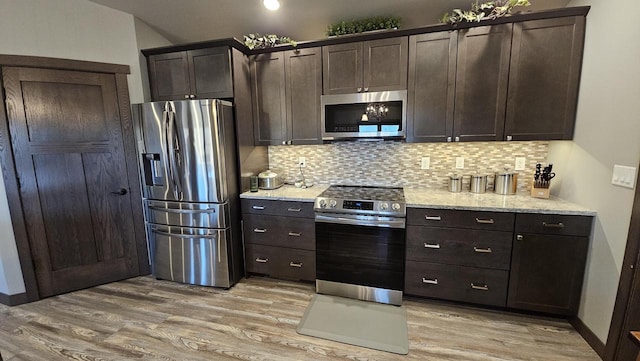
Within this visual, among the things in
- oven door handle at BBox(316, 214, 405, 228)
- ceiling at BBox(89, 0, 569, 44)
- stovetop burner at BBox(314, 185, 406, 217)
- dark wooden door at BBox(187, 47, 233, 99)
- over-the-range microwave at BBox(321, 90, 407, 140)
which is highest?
ceiling at BBox(89, 0, 569, 44)

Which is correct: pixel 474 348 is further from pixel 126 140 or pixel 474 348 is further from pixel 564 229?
pixel 126 140

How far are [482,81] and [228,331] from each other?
300cm

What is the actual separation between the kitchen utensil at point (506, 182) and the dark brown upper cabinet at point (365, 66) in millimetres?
1250

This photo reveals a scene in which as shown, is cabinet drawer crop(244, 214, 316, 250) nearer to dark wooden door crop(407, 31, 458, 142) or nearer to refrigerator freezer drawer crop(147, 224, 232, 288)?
refrigerator freezer drawer crop(147, 224, 232, 288)

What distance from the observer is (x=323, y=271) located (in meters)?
2.53

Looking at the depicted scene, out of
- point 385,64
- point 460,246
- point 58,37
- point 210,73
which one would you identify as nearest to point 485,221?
point 460,246

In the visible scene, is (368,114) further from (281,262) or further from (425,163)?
(281,262)

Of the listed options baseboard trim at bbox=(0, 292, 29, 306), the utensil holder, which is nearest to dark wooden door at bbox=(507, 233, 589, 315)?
the utensil holder

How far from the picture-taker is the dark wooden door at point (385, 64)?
2.42 meters

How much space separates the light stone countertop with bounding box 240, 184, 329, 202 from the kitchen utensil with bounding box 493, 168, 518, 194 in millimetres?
1732

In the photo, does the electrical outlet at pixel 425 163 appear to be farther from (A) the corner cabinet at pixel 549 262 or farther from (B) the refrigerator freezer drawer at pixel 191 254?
(B) the refrigerator freezer drawer at pixel 191 254

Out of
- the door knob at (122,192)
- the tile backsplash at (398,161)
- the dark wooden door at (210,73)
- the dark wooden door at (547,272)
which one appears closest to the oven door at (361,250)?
the tile backsplash at (398,161)

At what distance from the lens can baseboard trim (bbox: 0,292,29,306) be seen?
2424 mm

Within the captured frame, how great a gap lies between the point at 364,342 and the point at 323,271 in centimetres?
74
